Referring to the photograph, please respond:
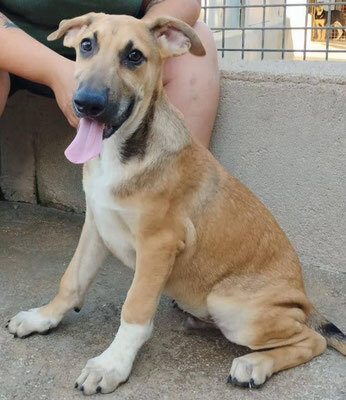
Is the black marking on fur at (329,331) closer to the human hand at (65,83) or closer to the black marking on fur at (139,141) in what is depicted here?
the black marking on fur at (139,141)

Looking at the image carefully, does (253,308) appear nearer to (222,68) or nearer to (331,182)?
(331,182)

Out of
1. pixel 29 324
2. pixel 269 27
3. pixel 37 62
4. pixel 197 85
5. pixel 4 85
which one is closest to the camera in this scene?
pixel 29 324

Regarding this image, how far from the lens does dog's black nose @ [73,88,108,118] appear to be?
88.7 inches

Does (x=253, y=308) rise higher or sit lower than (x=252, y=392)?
higher

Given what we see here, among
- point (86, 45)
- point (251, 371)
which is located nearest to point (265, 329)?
point (251, 371)

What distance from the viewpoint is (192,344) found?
2.90 m

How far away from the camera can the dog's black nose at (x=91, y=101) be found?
2254mm

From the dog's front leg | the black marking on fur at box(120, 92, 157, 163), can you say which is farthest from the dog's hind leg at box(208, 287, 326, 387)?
the black marking on fur at box(120, 92, 157, 163)

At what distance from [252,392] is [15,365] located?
38.0 inches

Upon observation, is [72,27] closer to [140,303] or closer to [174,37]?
[174,37]

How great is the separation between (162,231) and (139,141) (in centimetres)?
37

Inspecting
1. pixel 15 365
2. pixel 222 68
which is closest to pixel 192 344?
pixel 15 365

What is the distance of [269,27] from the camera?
4113 millimetres

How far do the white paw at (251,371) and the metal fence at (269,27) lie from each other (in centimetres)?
203
